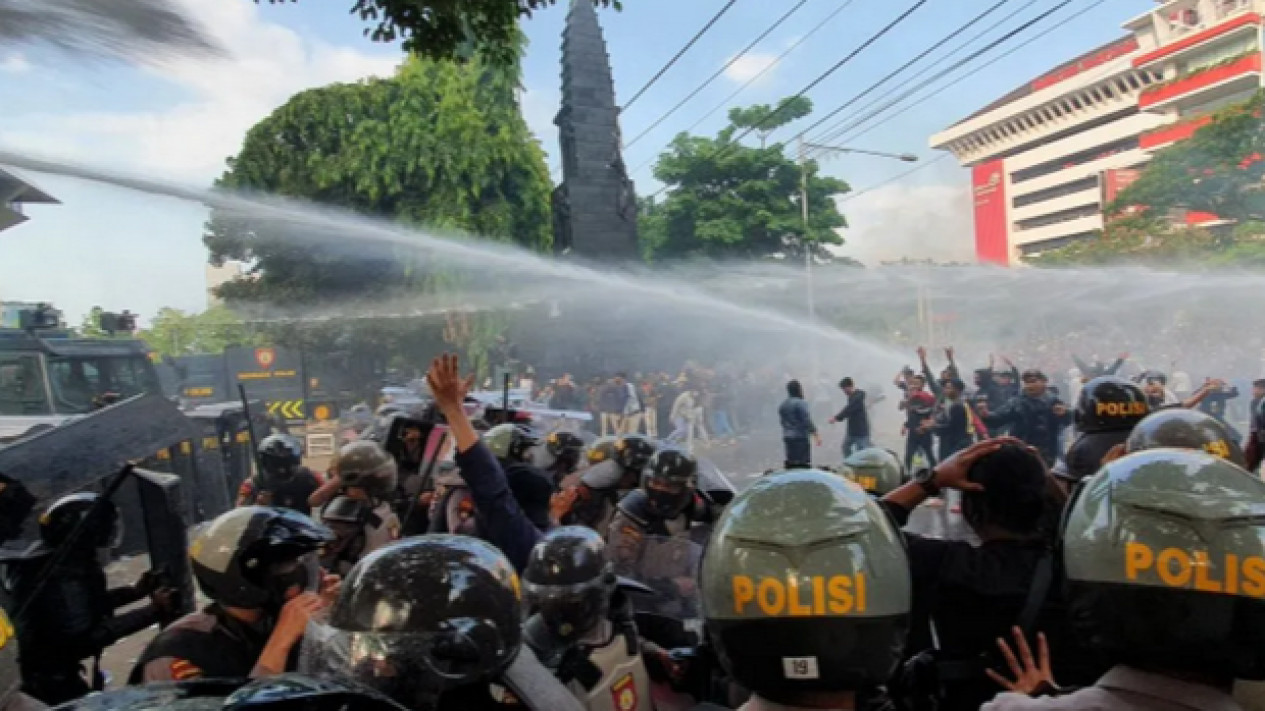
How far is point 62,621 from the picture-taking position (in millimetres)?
3957

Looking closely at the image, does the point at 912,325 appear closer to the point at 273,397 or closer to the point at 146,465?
the point at 273,397

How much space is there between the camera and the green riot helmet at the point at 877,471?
4.79 metres

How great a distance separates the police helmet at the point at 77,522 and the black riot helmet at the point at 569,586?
2.14m

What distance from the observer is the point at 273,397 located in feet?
74.5

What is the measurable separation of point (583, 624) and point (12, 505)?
2978 millimetres

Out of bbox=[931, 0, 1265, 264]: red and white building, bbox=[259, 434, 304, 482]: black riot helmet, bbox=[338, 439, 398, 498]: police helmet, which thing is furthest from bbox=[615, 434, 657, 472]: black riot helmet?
bbox=[931, 0, 1265, 264]: red and white building

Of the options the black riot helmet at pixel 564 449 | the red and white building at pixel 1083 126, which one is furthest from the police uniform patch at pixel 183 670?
the red and white building at pixel 1083 126

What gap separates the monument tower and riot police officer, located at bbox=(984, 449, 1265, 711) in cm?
1687

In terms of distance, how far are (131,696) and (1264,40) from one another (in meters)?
47.6

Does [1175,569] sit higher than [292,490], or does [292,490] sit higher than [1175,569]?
[1175,569]

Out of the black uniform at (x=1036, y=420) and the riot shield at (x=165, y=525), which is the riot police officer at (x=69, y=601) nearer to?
the riot shield at (x=165, y=525)

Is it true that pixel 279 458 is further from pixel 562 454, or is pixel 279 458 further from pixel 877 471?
pixel 877 471

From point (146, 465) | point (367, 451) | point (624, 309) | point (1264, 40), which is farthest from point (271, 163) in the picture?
point (1264, 40)

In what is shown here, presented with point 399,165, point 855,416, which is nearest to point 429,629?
point 855,416
